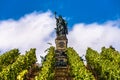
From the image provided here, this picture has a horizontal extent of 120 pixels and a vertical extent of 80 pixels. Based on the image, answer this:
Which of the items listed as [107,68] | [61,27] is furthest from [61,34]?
[107,68]

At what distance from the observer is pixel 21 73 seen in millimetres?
47594

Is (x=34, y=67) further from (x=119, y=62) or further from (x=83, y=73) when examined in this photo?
Answer: (x=83, y=73)

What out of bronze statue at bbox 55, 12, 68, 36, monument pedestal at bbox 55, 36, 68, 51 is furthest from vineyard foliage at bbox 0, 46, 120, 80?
bronze statue at bbox 55, 12, 68, 36

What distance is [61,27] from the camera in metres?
72.1

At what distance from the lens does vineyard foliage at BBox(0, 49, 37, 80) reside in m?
41.8

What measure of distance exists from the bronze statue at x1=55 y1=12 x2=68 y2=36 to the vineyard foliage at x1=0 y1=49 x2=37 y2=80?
913 centimetres

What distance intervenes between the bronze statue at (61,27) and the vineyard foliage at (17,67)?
913 cm

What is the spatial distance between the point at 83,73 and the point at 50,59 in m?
15.6

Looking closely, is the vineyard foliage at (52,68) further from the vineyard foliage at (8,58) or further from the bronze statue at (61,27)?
the bronze statue at (61,27)

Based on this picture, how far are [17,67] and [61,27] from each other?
82.6 ft

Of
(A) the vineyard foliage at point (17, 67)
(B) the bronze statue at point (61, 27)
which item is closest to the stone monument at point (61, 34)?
(B) the bronze statue at point (61, 27)

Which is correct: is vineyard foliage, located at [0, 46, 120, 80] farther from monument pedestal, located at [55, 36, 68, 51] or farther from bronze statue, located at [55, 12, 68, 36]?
bronze statue, located at [55, 12, 68, 36]

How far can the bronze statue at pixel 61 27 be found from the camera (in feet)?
234

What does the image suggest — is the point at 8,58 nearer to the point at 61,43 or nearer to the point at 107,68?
the point at 61,43
